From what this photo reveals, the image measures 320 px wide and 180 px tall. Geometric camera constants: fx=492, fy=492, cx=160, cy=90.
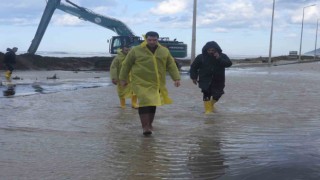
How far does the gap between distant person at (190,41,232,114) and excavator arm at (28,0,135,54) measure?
31.2 metres

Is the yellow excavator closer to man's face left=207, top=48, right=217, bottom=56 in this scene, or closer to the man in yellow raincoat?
man's face left=207, top=48, right=217, bottom=56

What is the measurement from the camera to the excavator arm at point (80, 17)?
39375mm

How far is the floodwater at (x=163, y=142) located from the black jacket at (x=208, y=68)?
688 millimetres

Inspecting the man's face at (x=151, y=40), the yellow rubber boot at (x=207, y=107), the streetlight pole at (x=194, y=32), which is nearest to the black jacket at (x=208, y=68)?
the yellow rubber boot at (x=207, y=107)

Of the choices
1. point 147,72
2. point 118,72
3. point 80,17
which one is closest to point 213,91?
point 118,72

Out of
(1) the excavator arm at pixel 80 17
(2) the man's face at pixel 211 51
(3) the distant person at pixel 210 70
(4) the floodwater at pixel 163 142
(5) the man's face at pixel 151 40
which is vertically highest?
(1) the excavator arm at pixel 80 17

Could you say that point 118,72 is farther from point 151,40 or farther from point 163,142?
point 163,142

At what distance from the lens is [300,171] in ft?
17.1

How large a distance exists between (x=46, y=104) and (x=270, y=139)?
251 inches

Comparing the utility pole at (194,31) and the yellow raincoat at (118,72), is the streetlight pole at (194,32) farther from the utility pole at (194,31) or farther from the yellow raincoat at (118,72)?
the yellow raincoat at (118,72)

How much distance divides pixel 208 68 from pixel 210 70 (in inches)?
2.3

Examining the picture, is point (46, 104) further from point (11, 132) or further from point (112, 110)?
point (11, 132)

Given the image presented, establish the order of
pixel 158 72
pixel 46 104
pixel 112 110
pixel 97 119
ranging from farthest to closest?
pixel 46 104
pixel 112 110
pixel 97 119
pixel 158 72

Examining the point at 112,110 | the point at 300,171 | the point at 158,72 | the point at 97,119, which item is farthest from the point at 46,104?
the point at 300,171
